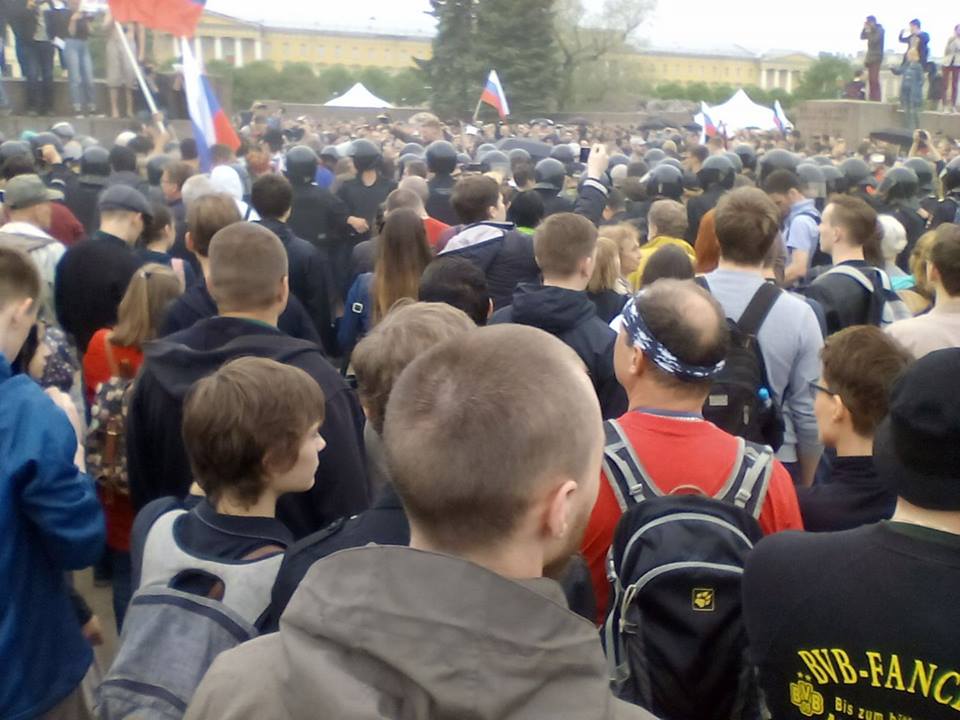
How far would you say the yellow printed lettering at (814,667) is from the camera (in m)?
1.97

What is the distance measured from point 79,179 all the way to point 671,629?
816cm

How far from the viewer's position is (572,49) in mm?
58625

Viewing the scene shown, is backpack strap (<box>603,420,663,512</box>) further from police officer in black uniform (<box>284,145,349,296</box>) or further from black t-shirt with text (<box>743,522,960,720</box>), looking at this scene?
police officer in black uniform (<box>284,145,349,296</box>)

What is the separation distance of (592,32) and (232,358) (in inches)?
2354

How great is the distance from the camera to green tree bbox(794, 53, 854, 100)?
4041 centimetres

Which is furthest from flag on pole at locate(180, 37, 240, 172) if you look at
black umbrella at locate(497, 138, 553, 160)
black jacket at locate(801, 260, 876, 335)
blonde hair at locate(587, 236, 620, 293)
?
black umbrella at locate(497, 138, 553, 160)

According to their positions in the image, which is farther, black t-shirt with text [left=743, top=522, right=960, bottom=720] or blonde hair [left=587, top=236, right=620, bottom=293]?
blonde hair [left=587, top=236, right=620, bottom=293]

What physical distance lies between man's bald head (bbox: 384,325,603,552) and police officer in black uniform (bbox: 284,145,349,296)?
656 cm

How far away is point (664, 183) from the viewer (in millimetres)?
8836

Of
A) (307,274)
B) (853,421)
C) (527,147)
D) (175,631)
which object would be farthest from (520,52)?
(175,631)

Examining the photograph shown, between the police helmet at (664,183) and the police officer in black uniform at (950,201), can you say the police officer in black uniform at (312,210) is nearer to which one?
the police helmet at (664,183)

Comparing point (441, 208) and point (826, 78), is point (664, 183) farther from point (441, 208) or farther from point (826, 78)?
point (826, 78)

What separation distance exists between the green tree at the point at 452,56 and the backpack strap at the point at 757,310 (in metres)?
40.7

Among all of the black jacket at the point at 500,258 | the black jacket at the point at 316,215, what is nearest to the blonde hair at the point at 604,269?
the black jacket at the point at 500,258
